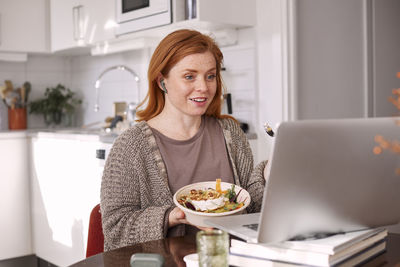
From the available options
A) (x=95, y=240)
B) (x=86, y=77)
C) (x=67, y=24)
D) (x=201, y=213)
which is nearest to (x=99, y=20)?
(x=67, y=24)

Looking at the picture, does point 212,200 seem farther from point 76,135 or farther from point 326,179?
point 76,135

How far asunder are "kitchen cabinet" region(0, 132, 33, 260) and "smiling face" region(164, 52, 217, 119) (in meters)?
2.22

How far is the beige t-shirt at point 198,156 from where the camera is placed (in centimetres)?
159

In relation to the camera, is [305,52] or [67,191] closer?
[305,52]

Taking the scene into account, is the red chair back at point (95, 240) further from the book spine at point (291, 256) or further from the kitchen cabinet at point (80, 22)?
the kitchen cabinet at point (80, 22)

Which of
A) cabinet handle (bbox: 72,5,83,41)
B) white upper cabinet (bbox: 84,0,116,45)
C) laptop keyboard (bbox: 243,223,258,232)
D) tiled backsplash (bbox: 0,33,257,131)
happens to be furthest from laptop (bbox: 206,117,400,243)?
cabinet handle (bbox: 72,5,83,41)

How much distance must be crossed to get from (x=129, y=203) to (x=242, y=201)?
0.33 meters

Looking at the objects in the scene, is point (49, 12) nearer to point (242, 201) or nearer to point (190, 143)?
point (190, 143)

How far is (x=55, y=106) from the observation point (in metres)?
4.20

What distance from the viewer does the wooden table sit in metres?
1.07

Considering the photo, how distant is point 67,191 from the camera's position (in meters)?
3.33

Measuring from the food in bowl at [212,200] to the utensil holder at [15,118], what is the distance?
305cm

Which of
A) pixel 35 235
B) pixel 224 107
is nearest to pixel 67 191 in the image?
pixel 35 235

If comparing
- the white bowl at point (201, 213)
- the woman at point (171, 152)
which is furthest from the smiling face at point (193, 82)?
the white bowl at point (201, 213)
